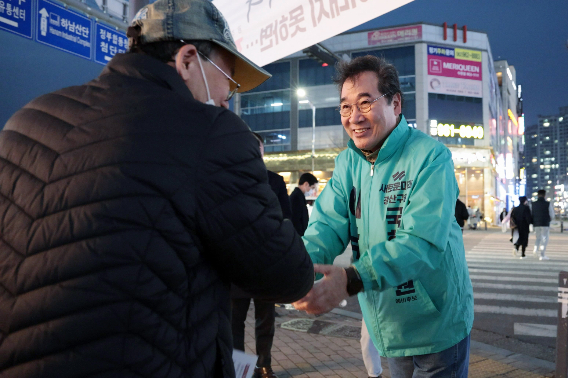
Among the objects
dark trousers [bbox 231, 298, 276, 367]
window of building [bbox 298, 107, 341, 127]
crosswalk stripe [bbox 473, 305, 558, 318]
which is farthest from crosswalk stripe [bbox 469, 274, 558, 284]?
window of building [bbox 298, 107, 341, 127]

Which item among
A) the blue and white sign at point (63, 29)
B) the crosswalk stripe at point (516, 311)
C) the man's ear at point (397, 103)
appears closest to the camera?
the man's ear at point (397, 103)

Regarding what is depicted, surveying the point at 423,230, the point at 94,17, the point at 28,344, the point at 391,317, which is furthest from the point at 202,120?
the point at 94,17

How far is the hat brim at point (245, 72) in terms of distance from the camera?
1.45 metres

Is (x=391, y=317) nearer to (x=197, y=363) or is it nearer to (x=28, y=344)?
(x=197, y=363)

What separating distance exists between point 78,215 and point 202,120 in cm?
36

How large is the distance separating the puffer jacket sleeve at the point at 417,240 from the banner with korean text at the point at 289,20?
769mm

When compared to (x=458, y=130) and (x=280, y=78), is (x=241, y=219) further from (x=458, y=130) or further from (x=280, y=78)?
(x=458, y=130)

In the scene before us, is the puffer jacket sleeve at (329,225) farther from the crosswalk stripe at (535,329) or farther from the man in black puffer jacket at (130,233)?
the crosswalk stripe at (535,329)

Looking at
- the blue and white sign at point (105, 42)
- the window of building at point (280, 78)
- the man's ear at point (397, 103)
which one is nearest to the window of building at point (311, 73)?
the window of building at point (280, 78)

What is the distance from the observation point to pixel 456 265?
2014 mm

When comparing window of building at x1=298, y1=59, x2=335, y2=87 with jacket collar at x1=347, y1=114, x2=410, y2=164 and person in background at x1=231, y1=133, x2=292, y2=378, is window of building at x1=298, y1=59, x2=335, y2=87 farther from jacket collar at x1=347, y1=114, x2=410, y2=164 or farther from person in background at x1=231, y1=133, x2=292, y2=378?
jacket collar at x1=347, y1=114, x2=410, y2=164

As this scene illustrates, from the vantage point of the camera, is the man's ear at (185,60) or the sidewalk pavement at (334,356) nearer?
the man's ear at (185,60)

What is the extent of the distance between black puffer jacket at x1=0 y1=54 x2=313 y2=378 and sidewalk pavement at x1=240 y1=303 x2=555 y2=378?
3.84 meters

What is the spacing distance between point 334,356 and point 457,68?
52041 millimetres
